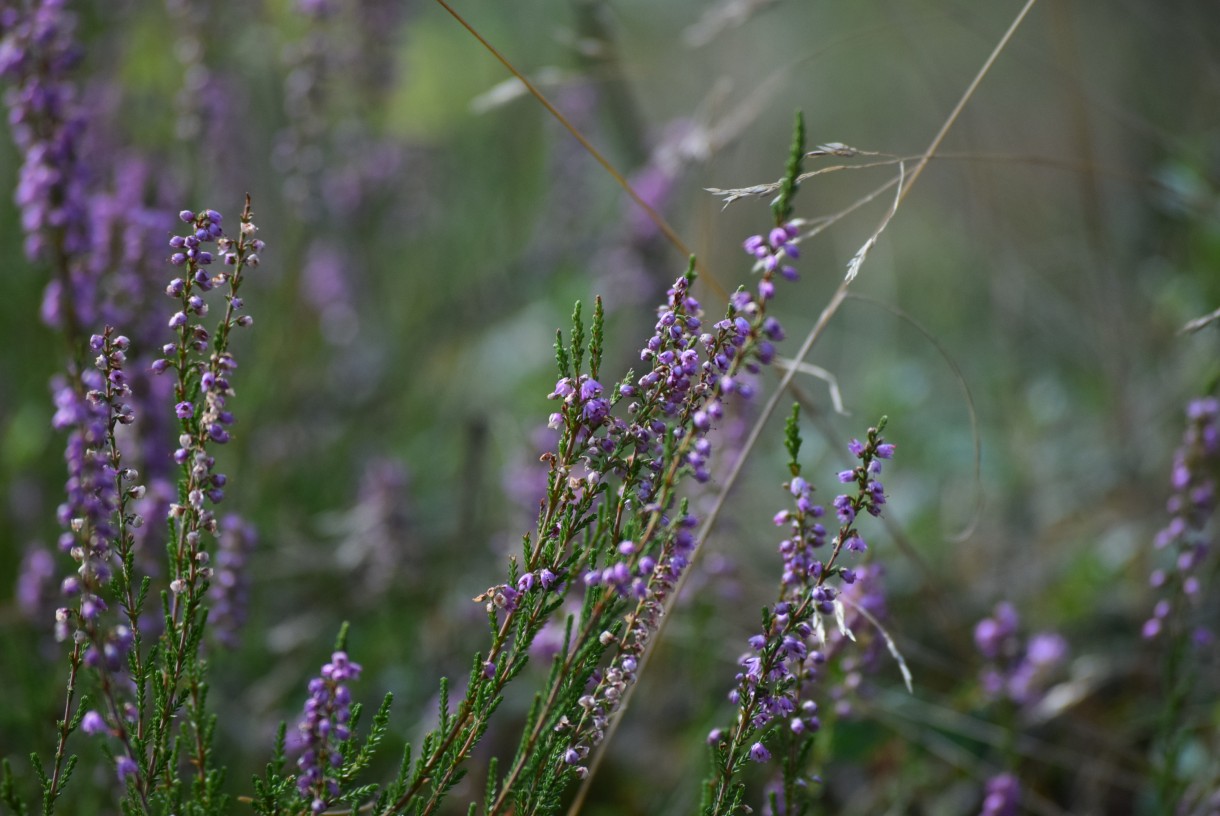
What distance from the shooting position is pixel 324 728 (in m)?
1.48

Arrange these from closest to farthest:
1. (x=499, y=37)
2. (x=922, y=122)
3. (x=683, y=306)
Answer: (x=683, y=306) < (x=499, y=37) < (x=922, y=122)

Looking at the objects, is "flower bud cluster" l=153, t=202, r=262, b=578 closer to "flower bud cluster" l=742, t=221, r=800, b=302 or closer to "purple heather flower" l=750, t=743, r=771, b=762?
"flower bud cluster" l=742, t=221, r=800, b=302

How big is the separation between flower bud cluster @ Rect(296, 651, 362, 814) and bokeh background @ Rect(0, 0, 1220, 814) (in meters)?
1.03

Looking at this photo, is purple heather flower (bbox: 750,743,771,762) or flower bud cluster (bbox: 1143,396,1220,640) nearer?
purple heather flower (bbox: 750,743,771,762)

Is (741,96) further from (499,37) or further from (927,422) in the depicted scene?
(927,422)

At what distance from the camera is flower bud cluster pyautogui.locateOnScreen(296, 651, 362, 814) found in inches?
59.0

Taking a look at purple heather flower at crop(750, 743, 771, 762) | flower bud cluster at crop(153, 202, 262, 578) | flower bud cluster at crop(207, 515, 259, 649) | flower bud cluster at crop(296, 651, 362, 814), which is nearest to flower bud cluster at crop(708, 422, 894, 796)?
purple heather flower at crop(750, 743, 771, 762)

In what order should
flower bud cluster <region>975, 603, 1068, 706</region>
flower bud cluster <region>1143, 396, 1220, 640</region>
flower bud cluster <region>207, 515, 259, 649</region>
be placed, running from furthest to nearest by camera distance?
flower bud cluster <region>975, 603, 1068, 706</region>, flower bud cluster <region>207, 515, 259, 649</region>, flower bud cluster <region>1143, 396, 1220, 640</region>

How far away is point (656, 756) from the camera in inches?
129

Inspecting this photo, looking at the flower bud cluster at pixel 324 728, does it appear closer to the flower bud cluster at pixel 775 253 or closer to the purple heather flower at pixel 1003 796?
the flower bud cluster at pixel 775 253

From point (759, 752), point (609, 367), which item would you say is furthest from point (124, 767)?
point (609, 367)

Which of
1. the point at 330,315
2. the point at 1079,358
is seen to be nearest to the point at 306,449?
the point at 330,315

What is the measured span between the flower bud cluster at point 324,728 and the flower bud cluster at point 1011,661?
5.24 feet

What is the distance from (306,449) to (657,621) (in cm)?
291
